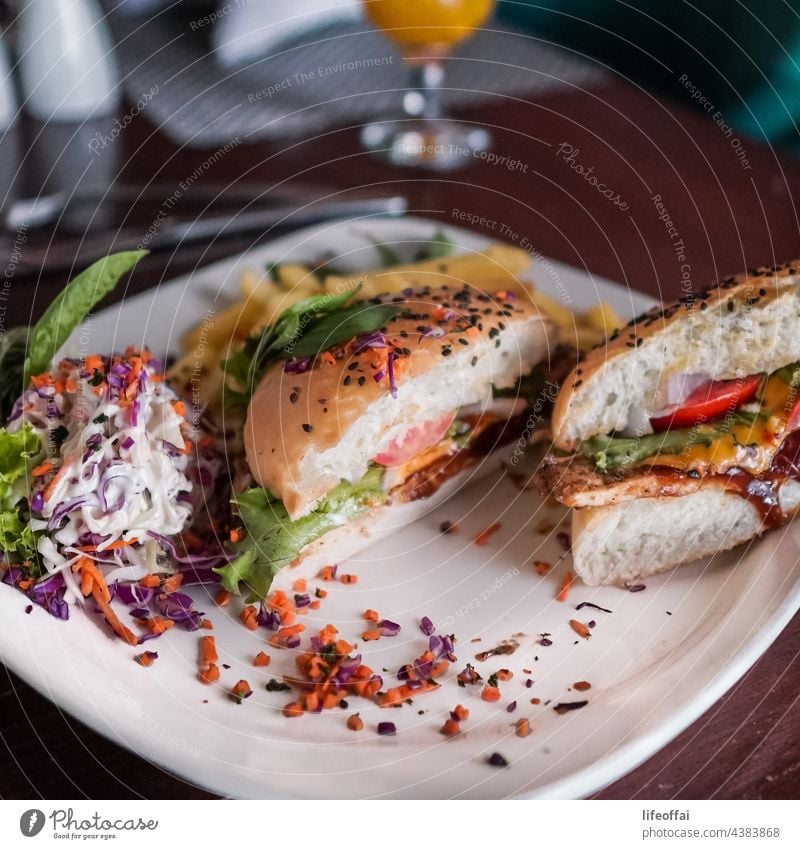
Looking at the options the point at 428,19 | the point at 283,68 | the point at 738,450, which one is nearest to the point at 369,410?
the point at 738,450

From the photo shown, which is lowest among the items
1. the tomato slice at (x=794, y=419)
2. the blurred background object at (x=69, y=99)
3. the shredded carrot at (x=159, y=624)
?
the shredded carrot at (x=159, y=624)

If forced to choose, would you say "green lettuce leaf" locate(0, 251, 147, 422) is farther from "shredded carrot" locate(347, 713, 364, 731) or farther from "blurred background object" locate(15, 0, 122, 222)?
"shredded carrot" locate(347, 713, 364, 731)

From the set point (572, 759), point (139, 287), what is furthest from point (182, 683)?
point (139, 287)

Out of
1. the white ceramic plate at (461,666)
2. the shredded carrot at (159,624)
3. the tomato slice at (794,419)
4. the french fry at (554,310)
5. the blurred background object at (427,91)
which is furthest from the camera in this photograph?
the french fry at (554,310)

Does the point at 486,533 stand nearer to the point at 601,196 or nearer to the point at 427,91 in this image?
the point at 601,196

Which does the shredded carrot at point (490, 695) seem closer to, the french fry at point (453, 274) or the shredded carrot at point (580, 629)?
the shredded carrot at point (580, 629)

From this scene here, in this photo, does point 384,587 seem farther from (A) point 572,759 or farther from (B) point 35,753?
(B) point 35,753

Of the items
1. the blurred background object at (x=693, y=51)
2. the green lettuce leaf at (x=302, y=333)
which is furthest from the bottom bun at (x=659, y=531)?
the blurred background object at (x=693, y=51)

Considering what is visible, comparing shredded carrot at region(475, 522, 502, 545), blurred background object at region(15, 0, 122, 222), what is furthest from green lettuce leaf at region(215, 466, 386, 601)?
blurred background object at region(15, 0, 122, 222)
